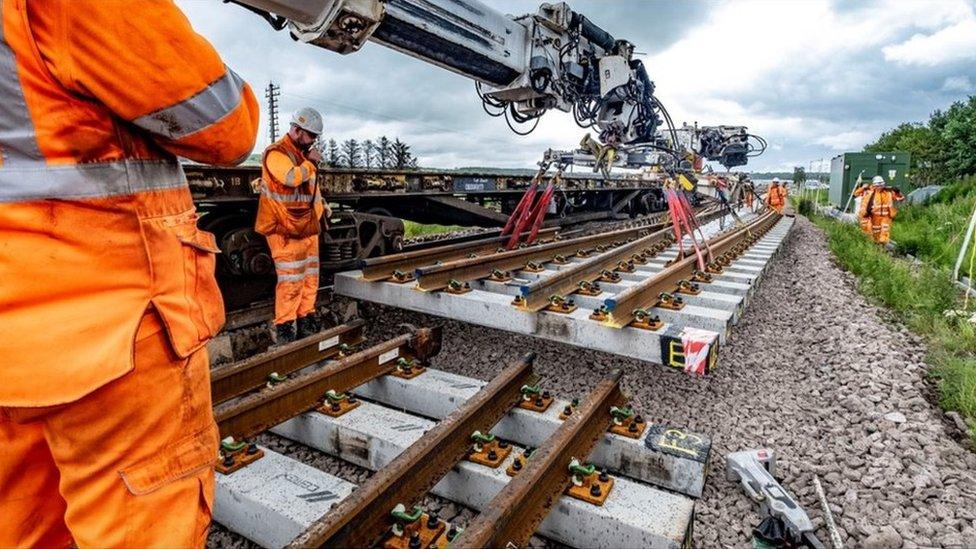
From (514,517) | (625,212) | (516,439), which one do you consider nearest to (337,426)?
(516,439)

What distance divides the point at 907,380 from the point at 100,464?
4159 mm

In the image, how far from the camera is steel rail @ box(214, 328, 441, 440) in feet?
7.23

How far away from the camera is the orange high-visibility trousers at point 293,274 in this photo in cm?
387

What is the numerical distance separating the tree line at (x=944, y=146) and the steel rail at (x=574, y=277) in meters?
26.5

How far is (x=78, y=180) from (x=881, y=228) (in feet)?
42.7

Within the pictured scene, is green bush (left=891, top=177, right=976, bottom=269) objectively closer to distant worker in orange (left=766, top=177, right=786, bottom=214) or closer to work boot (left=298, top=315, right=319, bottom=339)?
distant worker in orange (left=766, top=177, right=786, bottom=214)

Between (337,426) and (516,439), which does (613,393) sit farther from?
(337,426)

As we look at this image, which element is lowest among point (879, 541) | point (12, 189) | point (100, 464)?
point (879, 541)

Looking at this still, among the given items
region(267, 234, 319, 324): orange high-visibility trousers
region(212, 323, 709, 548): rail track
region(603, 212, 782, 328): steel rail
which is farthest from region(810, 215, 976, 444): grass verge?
region(267, 234, 319, 324): orange high-visibility trousers

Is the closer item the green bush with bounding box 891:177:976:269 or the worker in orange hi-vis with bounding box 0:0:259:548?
the worker in orange hi-vis with bounding box 0:0:259:548

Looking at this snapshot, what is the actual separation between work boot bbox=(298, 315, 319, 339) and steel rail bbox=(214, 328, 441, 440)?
1583mm

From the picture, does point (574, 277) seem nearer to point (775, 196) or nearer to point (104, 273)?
point (104, 273)

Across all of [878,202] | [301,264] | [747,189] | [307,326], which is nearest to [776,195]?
[747,189]

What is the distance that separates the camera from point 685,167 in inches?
219
